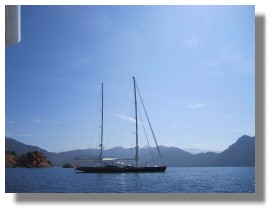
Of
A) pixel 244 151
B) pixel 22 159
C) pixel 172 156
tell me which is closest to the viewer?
pixel 244 151

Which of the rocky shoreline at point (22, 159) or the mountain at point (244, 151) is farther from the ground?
the mountain at point (244, 151)

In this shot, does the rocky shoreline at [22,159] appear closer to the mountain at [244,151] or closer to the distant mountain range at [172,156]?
the distant mountain range at [172,156]

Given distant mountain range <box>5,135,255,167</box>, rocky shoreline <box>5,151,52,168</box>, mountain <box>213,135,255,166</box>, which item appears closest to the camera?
mountain <box>213,135,255,166</box>

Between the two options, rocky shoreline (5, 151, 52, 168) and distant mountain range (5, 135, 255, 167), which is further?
distant mountain range (5, 135, 255, 167)

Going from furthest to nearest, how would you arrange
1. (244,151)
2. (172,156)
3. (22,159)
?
(22,159)
(172,156)
(244,151)

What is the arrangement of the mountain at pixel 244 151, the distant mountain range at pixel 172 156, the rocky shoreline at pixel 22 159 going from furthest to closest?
1. the distant mountain range at pixel 172 156
2. the rocky shoreline at pixel 22 159
3. the mountain at pixel 244 151

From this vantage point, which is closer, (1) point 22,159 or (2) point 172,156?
(2) point 172,156

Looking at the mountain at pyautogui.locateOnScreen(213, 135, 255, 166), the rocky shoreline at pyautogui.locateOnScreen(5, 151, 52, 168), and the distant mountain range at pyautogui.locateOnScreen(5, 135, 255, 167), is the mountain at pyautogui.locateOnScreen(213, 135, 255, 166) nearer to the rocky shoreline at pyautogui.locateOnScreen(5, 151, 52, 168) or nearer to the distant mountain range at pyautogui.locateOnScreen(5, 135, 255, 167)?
the distant mountain range at pyautogui.locateOnScreen(5, 135, 255, 167)

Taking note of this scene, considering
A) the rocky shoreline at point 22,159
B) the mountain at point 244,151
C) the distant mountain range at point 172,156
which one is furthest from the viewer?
the distant mountain range at point 172,156

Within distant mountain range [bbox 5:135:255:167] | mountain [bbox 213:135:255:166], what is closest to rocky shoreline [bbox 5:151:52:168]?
distant mountain range [bbox 5:135:255:167]

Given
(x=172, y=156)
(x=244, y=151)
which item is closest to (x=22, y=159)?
(x=172, y=156)

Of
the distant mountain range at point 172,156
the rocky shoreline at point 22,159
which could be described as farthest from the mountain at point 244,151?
the rocky shoreline at point 22,159

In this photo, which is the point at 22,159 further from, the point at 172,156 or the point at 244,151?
the point at 244,151
